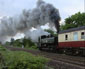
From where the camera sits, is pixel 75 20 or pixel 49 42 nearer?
pixel 49 42

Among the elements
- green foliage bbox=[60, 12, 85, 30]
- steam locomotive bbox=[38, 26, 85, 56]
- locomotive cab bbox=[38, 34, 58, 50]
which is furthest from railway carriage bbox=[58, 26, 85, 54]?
green foliage bbox=[60, 12, 85, 30]

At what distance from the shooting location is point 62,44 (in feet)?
68.2

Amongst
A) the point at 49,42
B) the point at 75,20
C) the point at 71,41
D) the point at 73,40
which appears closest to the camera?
the point at 73,40

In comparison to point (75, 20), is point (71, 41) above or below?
below

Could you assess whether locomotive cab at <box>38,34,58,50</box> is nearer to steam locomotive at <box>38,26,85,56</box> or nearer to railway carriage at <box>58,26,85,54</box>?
steam locomotive at <box>38,26,85,56</box>

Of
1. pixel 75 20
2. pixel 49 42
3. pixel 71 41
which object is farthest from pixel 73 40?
pixel 75 20

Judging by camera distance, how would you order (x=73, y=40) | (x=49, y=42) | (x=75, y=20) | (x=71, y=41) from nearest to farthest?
(x=73, y=40), (x=71, y=41), (x=49, y=42), (x=75, y=20)

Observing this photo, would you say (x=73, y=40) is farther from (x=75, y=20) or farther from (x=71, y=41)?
(x=75, y=20)

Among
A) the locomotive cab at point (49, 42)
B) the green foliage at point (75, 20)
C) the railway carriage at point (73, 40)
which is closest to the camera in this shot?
the railway carriage at point (73, 40)

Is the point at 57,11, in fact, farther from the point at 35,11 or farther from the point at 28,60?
the point at 28,60

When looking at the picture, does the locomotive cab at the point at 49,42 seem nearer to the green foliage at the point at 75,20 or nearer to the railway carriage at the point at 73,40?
the railway carriage at the point at 73,40

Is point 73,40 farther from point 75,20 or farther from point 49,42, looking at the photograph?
point 75,20

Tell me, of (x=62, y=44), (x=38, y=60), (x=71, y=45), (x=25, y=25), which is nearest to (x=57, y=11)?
(x=25, y=25)

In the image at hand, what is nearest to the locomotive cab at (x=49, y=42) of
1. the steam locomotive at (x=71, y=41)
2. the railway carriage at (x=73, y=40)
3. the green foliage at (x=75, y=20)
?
the steam locomotive at (x=71, y=41)
